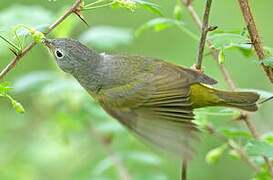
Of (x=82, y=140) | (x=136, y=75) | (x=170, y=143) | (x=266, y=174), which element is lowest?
Result: (x=82, y=140)

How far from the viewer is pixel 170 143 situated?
2.62 meters

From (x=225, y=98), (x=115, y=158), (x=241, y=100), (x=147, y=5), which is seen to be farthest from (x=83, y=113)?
(x=147, y=5)

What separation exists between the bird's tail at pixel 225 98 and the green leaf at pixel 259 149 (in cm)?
48

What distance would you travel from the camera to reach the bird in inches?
113

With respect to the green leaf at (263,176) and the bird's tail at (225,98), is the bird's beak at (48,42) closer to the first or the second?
the bird's tail at (225,98)

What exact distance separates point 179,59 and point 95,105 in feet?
7.89

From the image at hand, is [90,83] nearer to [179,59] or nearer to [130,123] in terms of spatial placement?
[130,123]

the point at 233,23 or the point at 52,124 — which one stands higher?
the point at 233,23

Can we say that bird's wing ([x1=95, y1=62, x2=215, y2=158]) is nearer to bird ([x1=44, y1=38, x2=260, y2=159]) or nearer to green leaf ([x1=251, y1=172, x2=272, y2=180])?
bird ([x1=44, y1=38, x2=260, y2=159])

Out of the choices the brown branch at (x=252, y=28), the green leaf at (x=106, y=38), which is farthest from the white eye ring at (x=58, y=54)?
the brown branch at (x=252, y=28)

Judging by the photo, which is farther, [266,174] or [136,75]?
[136,75]

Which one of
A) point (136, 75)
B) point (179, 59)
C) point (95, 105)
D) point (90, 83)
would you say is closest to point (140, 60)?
point (136, 75)

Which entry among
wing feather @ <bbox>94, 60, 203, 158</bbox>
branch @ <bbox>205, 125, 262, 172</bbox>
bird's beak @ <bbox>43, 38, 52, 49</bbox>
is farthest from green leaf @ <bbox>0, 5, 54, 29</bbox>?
branch @ <bbox>205, 125, 262, 172</bbox>

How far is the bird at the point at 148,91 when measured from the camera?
2881 mm
